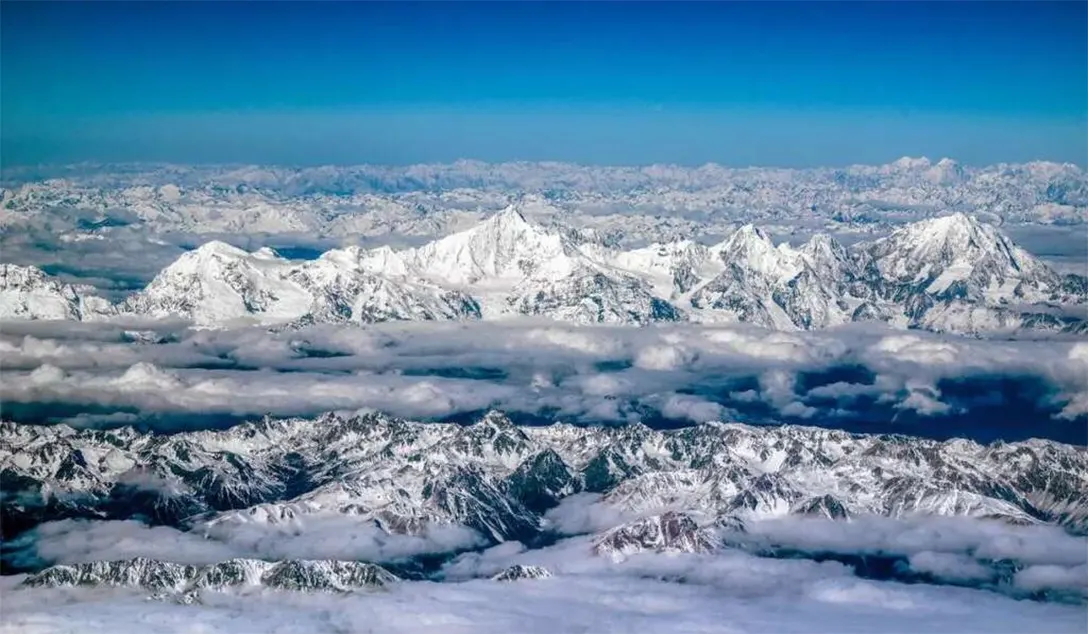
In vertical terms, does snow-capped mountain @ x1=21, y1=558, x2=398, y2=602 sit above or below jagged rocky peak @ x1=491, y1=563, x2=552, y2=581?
above

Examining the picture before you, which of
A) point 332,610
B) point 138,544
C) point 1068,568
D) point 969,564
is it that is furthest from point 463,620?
point 1068,568

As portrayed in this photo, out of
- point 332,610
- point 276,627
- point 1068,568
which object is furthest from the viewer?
point 1068,568

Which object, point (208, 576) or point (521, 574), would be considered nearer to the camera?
point (208, 576)

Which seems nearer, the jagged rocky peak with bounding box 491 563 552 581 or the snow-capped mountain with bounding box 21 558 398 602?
the snow-capped mountain with bounding box 21 558 398 602

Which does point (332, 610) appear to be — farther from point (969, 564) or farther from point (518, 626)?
point (969, 564)

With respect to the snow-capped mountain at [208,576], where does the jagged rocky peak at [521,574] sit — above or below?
below

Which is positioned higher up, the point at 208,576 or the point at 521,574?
the point at 208,576

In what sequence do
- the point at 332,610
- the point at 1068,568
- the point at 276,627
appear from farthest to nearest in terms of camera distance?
the point at 1068,568 → the point at 332,610 → the point at 276,627

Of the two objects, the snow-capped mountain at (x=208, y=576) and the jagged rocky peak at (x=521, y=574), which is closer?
the snow-capped mountain at (x=208, y=576)
